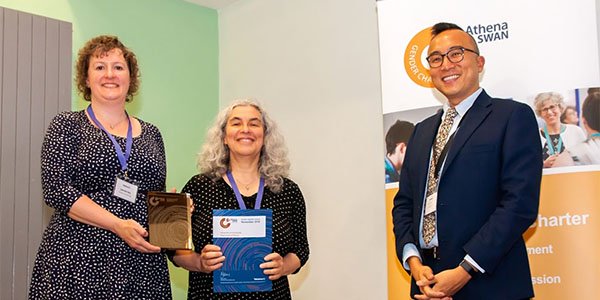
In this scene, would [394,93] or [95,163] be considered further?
[394,93]

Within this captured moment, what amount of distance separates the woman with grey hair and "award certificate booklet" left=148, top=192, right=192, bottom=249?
155 mm

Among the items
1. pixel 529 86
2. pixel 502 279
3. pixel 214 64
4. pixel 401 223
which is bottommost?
pixel 502 279

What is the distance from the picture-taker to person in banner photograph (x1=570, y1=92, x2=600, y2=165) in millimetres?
2949

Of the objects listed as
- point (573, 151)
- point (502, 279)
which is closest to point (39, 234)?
point (502, 279)

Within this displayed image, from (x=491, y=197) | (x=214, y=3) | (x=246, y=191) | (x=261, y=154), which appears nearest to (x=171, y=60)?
(x=214, y=3)

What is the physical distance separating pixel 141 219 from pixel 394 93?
4.85 feet

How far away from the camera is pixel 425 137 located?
2838mm

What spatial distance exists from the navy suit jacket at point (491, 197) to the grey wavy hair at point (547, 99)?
1.59ft

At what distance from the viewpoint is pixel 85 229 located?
106 inches

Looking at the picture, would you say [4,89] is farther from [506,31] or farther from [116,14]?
[506,31]

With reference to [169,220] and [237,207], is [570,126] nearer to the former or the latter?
[237,207]

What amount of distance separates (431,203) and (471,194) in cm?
17

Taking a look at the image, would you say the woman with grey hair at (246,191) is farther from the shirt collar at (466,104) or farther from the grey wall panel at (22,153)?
the grey wall panel at (22,153)

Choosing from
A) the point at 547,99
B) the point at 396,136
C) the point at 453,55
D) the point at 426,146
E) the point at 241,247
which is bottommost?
the point at 241,247
